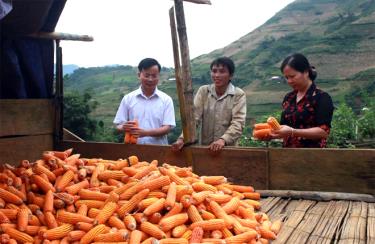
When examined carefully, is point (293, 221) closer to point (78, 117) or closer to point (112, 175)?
point (112, 175)

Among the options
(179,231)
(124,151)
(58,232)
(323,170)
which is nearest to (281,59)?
(124,151)

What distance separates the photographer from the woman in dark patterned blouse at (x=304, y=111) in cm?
435

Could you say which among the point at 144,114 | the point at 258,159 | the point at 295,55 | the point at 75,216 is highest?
the point at 295,55

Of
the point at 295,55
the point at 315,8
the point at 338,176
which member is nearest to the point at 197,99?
the point at 295,55

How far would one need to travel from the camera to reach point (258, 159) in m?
4.38

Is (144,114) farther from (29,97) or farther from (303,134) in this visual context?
(303,134)

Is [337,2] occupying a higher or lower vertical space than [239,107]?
higher

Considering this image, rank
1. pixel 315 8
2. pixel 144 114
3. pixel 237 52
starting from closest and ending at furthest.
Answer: pixel 144 114
pixel 237 52
pixel 315 8

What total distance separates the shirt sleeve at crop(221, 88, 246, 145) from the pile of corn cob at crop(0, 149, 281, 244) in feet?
2.89

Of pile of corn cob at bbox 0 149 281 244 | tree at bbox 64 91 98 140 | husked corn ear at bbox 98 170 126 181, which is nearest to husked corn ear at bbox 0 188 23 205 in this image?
pile of corn cob at bbox 0 149 281 244

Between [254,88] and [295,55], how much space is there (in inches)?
1340

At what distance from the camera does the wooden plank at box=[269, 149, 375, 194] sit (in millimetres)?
4004

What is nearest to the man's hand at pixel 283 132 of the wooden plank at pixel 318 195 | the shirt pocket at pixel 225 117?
the wooden plank at pixel 318 195

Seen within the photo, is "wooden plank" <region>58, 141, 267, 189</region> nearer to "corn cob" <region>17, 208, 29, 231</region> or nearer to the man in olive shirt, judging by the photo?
the man in olive shirt
